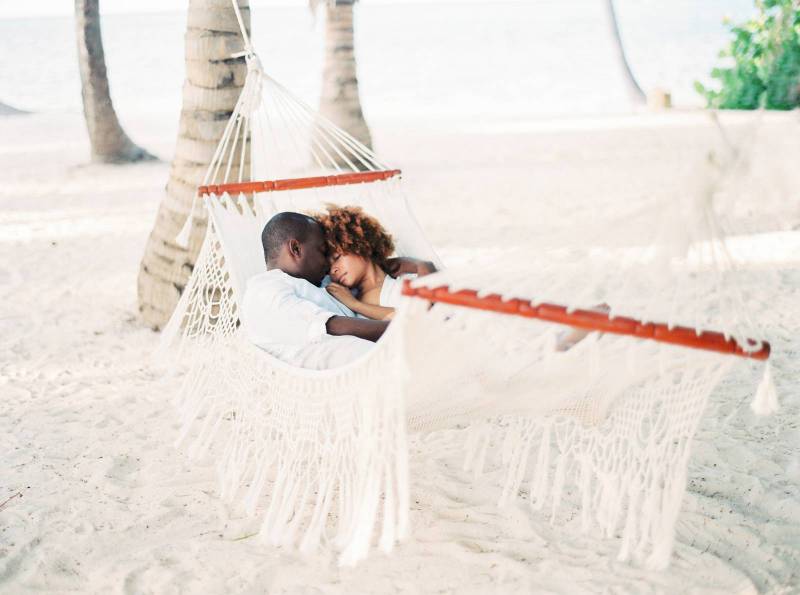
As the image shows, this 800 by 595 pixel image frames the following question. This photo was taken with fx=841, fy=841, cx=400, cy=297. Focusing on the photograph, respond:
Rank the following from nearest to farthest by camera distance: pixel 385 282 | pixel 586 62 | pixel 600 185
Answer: pixel 385 282 → pixel 600 185 → pixel 586 62

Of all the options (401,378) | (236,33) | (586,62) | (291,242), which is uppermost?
(586,62)

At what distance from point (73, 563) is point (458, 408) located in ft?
2.88

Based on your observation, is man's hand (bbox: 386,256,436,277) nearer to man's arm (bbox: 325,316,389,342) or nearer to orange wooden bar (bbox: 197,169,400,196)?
orange wooden bar (bbox: 197,169,400,196)

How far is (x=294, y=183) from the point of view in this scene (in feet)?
8.04

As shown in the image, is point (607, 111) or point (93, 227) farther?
point (607, 111)

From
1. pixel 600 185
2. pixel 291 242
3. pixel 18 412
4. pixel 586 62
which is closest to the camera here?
pixel 291 242

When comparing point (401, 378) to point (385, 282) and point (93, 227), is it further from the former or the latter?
point (93, 227)

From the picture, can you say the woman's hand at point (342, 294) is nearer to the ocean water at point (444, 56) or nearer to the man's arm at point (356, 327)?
the man's arm at point (356, 327)

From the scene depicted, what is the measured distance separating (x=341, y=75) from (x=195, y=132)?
2.92 meters

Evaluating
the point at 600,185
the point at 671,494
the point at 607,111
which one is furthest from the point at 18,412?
the point at 607,111

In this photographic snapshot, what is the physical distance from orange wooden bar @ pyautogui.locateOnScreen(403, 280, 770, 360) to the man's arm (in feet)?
2.03

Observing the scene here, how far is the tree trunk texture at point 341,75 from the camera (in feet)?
19.2

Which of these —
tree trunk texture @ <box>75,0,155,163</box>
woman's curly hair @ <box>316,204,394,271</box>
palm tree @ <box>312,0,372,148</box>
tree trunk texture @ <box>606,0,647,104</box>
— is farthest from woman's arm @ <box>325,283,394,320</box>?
tree trunk texture @ <box>606,0,647,104</box>

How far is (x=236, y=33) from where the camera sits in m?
3.13
